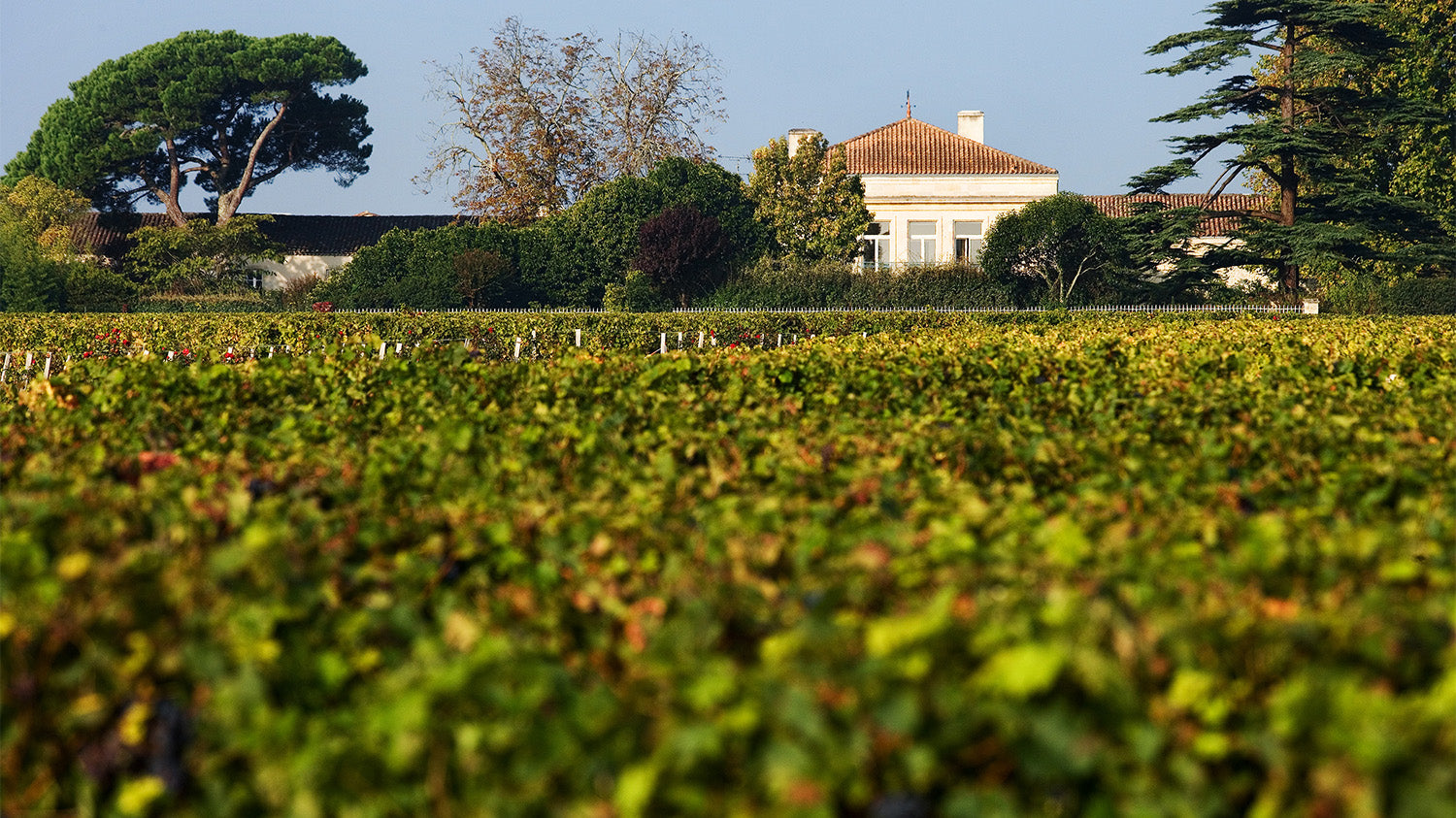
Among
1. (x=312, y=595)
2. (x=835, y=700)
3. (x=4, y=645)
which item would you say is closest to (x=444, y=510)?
(x=312, y=595)

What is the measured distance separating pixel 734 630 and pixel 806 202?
1873 inches

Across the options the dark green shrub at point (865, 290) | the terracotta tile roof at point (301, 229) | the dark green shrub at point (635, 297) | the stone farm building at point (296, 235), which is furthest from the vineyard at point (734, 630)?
the terracotta tile roof at point (301, 229)

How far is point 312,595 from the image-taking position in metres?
2.88

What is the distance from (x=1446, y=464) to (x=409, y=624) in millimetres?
4212

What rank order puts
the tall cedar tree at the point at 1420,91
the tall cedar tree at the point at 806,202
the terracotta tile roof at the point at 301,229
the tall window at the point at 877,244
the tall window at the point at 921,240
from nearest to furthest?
the tall cedar tree at the point at 1420,91 → the tall cedar tree at the point at 806,202 → the tall window at the point at 877,244 → the tall window at the point at 921,240 → the terracotta tile roof at the point at 301,229

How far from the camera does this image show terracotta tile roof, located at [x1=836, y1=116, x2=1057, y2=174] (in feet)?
189

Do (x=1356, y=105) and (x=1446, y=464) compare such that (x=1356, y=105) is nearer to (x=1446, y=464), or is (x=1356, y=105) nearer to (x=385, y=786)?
(x=1446, y=464)

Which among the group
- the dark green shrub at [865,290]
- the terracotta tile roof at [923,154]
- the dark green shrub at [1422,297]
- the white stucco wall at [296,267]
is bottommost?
the dark green shrub at [1422,297]

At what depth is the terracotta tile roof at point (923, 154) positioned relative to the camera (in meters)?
57.6

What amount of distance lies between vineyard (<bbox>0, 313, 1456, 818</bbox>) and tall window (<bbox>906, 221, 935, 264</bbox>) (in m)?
52.6

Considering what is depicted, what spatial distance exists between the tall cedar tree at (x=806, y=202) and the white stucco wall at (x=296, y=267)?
23524 millimetres

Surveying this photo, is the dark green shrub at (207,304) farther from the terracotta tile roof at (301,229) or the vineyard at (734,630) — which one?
the vineyard at (734,630)

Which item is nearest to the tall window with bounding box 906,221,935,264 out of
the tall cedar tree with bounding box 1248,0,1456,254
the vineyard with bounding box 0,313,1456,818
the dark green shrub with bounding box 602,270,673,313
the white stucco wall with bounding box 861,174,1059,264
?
the white stucco wall with bounding box 861,174,1059,264

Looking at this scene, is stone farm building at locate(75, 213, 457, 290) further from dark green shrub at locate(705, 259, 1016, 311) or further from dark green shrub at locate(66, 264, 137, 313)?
dark green shrub at locate(705, 259, 1016, 311)
